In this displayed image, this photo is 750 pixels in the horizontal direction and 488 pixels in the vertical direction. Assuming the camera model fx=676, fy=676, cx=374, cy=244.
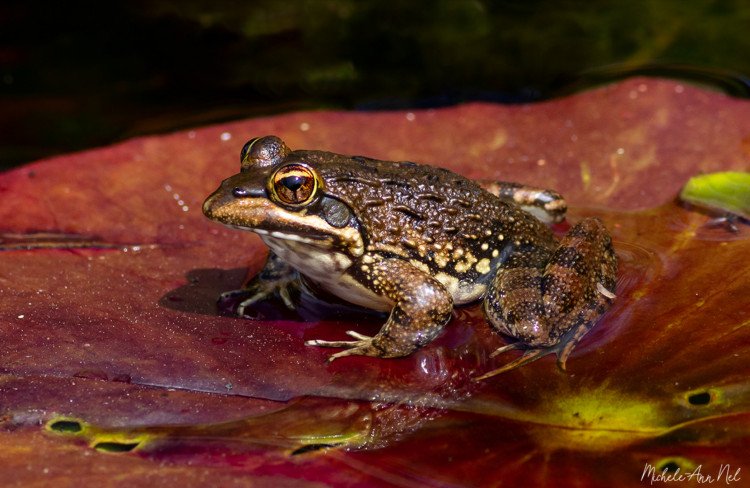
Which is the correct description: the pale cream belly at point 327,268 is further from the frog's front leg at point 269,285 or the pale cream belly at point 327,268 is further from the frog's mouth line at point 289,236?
the frog's front leg at point 269,285

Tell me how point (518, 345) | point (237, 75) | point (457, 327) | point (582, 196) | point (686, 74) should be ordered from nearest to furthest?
point (518, 345), point (457, 327), point (582, 196), point (686, 74), point (237, 75)

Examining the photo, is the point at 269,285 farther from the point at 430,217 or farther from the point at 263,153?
the point at 430,217

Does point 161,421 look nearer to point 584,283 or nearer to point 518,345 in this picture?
point 518,345

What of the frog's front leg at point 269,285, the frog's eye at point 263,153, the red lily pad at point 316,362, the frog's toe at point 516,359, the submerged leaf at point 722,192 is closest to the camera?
the red lily pad at point 316,362

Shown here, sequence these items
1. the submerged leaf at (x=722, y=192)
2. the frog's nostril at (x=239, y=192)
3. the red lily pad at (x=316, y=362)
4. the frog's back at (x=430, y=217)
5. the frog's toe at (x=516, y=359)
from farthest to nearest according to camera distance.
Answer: the submerged leaf at (x=722, y=192) < the frog's back at (x=430, y=217) < the frog's nostril at (x=239, y=192) < the frog's toe at (x=516, y=359) < the red lily pad at (x=316, y=362)

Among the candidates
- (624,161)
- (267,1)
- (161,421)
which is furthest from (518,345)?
(267,1)

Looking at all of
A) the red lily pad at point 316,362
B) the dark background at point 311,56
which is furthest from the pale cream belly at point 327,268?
the dark background at point 311,56
